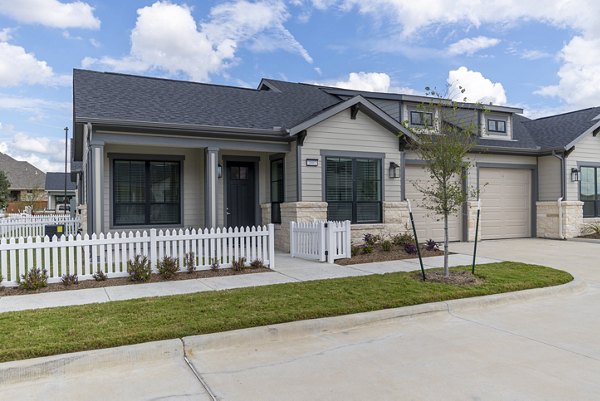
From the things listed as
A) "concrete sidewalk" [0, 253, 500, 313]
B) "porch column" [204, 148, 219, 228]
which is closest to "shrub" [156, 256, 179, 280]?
"concrete sidewalk" [0, 253, 500, 313]

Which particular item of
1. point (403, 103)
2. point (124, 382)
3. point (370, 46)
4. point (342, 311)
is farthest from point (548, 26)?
point (124, 382)

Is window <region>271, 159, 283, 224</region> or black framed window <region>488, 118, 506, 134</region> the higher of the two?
black framed window <region>488, 118, 506, 134</region>

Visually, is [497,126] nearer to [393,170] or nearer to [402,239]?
[393,170]

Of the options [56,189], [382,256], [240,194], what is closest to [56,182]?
[56,189]

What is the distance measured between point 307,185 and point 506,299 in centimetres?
613

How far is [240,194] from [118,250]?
18.2 feet

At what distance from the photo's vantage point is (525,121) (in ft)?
63.8

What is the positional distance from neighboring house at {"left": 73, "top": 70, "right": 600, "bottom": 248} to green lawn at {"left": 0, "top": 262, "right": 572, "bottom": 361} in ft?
14.3

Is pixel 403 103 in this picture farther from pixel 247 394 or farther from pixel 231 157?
pixel 247 394

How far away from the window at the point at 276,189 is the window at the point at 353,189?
1.52 metres

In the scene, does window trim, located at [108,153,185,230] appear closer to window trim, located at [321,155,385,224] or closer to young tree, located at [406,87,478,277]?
window trim, located at [321,155,385,224]

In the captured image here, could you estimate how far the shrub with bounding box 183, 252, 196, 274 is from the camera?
28.3 feet

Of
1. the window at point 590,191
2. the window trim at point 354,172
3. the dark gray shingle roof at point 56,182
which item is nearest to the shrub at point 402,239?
the window trim at point 354,172

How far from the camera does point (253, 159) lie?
523 inches
